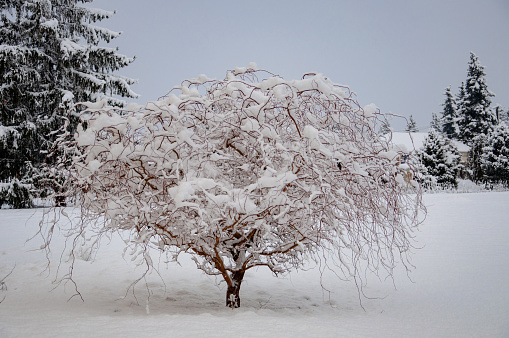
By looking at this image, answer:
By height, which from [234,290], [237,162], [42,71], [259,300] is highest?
[42,71]

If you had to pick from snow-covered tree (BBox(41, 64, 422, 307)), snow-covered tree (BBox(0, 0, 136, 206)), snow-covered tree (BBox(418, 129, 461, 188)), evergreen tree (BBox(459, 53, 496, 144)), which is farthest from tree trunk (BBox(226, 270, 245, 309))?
evergreen tree (BBox(459, 53, 496, 144))

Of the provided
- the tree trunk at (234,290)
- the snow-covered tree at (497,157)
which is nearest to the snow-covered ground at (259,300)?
the tree trunk at (234,290)

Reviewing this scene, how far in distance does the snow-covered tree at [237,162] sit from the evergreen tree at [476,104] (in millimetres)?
33940

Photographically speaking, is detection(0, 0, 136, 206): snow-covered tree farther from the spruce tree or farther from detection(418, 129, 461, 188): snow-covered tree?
the spruce tree

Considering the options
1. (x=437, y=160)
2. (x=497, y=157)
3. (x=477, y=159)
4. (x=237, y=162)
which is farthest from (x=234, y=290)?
(x=477, y=159)

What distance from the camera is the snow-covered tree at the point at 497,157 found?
2069cm

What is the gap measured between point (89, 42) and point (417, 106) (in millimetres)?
209116

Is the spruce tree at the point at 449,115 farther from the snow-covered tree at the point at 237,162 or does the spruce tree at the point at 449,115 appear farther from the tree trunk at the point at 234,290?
the tree trunk at the point at 234,290

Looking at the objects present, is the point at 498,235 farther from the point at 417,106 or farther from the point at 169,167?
the point at 417,106

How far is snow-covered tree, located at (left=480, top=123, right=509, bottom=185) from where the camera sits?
2069cm

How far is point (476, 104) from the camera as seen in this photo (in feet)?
102

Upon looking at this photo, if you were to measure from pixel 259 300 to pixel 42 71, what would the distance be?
11.6m

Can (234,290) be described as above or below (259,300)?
above

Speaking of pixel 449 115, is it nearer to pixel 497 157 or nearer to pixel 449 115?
pixel 449 115
